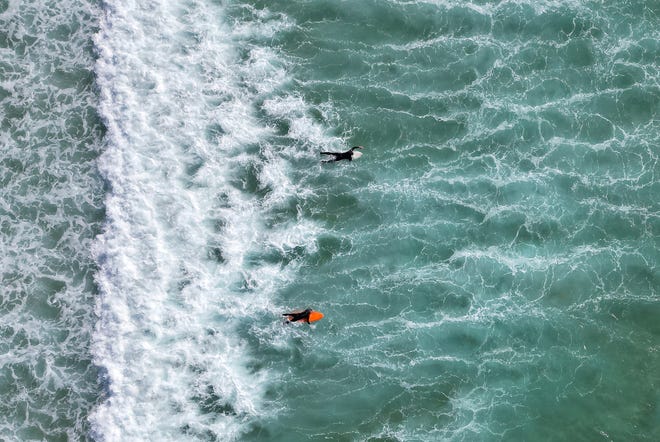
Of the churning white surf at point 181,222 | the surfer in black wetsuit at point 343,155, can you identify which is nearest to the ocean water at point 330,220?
the churning white surf at point 181,222

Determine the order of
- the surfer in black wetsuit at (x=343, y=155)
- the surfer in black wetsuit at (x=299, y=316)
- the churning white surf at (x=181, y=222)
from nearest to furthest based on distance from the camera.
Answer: the churning white surf at (x=181, y=222) → the surfer in black wetsuit at (x=299, y=316) → the surfer in black wetsuit at (x=343, y=155)

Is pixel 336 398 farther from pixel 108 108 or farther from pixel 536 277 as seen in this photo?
pixel 108 108

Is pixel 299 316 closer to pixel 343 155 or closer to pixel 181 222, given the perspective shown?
pixel 181 222

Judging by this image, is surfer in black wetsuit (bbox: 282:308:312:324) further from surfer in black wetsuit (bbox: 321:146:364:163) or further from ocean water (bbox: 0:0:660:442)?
surfer in black wetsuit (bbox: 321:146:364:163)

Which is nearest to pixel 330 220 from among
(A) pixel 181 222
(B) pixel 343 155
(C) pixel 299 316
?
(B) pixel 343 155

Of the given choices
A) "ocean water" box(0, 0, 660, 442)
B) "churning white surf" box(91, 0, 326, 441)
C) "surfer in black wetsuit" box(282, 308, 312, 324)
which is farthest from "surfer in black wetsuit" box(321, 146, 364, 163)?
"surfer in black wetsuit" box(282, 308, 312, 324)

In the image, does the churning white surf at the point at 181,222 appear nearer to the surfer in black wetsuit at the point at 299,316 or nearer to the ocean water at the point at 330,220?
the ocean water at the point at 330,220
